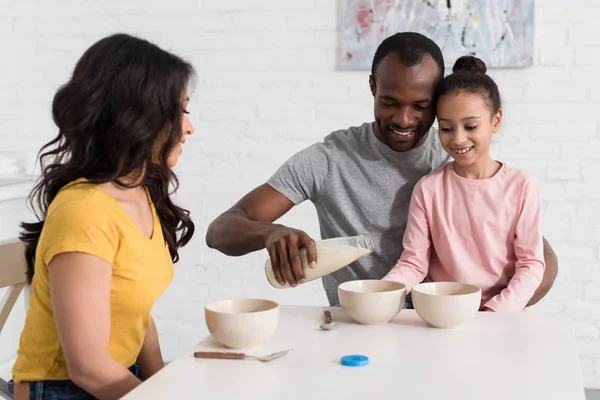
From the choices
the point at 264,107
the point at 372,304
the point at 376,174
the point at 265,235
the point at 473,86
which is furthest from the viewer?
the point at 264,107

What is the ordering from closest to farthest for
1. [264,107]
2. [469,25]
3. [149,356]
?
[149,356]
[469,25]
[264,107]

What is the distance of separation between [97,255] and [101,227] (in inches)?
2.2

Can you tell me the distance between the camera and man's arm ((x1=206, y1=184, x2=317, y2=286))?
4.76ft

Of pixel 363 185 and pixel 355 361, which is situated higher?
pixel 363 185

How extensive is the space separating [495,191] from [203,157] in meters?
1.72

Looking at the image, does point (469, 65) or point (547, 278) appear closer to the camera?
point (547, 278)

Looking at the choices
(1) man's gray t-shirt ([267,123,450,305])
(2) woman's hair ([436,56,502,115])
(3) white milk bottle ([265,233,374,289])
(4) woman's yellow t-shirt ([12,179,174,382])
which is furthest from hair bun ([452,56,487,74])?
(4) woman's yellow t-shirt ([12,179,174,382])

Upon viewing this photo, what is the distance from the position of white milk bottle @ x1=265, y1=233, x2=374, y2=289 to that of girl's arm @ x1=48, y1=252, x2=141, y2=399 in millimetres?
389

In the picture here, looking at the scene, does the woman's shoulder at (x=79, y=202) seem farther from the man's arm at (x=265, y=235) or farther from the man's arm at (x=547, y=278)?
the man's arm at (x=547, y=278)

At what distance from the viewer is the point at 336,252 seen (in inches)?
57.1

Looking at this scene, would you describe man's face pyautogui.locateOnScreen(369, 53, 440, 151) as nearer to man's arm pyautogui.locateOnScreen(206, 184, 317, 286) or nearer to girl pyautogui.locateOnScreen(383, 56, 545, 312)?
girl pyautogui.locateOnScreen(383, 56, 545, 312)

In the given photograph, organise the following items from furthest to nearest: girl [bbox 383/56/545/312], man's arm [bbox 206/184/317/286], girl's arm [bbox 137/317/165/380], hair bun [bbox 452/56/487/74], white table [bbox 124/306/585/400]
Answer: hair bun [bbox 452/56/487/74], girl [bbox 383/56/545/312], girl's arm [bbox 137/317/165/380], man's arm [bbox 206/184/317/286], white table [bbox 124/306/585/400]

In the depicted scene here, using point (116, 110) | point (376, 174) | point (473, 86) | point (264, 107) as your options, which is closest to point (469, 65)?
→ point (473, 86)

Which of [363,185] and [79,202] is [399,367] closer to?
[79,202]
